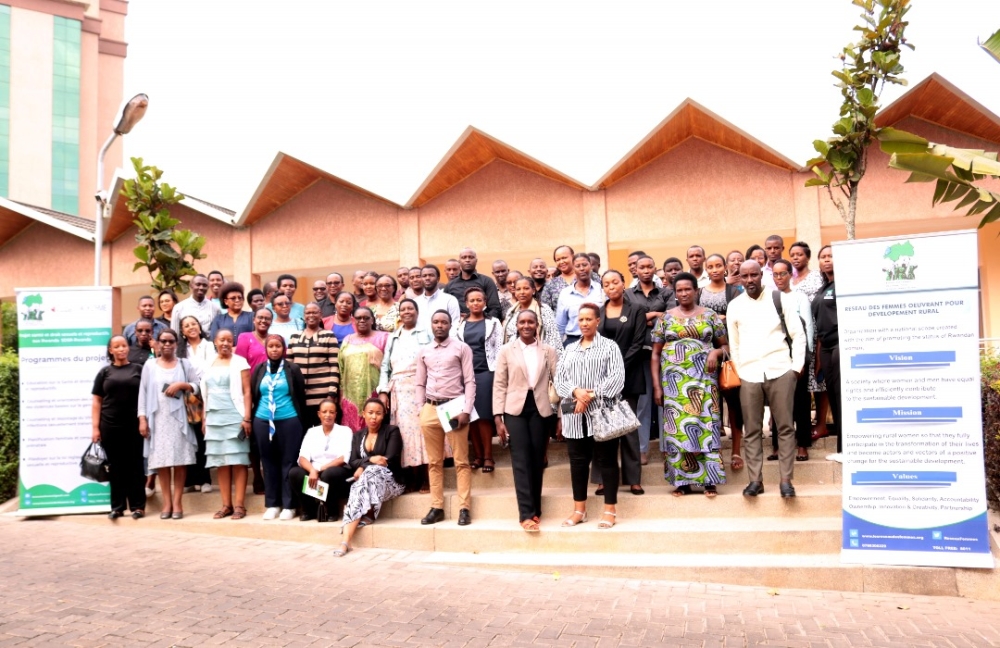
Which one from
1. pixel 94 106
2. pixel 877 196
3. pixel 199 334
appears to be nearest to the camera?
pixel 199 334

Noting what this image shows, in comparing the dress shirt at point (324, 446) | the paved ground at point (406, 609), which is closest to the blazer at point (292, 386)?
the dress shirt at point (324, 446)

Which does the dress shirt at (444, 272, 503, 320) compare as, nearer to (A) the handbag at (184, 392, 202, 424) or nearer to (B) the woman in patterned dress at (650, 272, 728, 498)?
(B) the woman in patterned dress at (650, 272, 728, 498)

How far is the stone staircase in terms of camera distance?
5.85m

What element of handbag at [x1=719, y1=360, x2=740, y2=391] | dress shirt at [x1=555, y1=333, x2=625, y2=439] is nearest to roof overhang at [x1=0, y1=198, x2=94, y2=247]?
dress shirt at [x1=555, y1=333, x2=625, y2=439]

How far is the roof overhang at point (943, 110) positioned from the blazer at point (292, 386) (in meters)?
8.91

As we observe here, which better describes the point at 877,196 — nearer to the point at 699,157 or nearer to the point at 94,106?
the point at 699,157

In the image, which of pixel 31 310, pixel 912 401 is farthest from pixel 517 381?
pixel 31 310

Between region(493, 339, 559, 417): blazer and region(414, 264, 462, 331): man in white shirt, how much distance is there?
146 centimetres

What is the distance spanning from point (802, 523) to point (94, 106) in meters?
57.1

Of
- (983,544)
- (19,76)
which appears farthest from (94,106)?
(983,544)

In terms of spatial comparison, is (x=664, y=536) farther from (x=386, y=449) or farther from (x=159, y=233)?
(x=159, y=233)

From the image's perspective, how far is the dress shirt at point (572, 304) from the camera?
7.86 metres

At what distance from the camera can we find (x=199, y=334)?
8.65 m

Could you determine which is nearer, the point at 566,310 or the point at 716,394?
the point at 716,394
